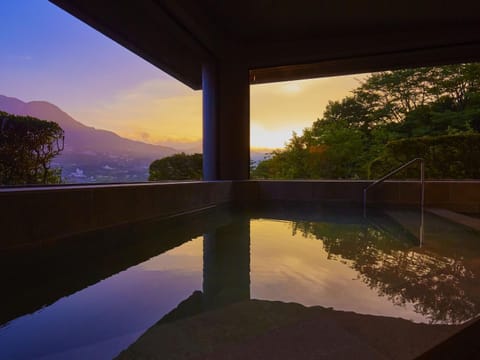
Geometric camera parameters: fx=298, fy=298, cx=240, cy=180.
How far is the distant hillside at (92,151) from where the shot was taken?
16.1ft

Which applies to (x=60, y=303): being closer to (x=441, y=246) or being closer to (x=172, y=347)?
(x=172, y=347)

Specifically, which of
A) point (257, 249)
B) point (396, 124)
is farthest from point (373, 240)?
point (396, 124)

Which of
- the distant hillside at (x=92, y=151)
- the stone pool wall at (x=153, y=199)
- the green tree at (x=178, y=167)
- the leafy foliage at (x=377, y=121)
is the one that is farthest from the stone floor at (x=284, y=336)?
the leafy foliage at (x=377, y=121)

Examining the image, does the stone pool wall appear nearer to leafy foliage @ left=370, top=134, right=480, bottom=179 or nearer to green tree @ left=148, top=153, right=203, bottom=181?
leafy foliage @ left=370, top=134, right=480, bottom=179

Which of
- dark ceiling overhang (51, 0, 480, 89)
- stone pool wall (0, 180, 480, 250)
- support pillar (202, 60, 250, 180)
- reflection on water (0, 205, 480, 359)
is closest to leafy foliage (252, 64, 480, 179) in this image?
stone pool wall (0, 180, 480, 250)

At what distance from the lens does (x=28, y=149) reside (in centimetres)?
458

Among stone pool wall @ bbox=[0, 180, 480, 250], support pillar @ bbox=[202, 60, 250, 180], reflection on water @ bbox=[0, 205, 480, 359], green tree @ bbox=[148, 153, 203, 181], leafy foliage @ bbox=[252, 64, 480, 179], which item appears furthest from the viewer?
leafy foliage @ bbox=[252, 64, 480, 179]

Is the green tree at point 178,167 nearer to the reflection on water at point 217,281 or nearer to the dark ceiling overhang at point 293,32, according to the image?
the dark ceiling overhang at point 293,32

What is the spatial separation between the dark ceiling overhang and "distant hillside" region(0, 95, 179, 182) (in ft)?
5.67

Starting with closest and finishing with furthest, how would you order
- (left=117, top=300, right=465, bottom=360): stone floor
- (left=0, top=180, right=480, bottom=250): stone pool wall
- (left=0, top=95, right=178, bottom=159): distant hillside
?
(left=117, top=300, right=465, bottom=360): stone floor, (left=0, top=180, right=480, bottom=250): stone pool wall, (left=0, top=95, right=178, bottom=159): distant hillside

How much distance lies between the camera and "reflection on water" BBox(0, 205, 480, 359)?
1175 mm

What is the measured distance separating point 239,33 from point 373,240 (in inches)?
186

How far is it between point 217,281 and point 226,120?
4.78m

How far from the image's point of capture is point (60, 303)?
1.42 meters
